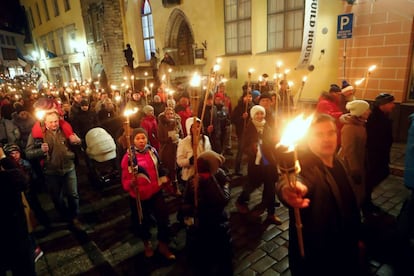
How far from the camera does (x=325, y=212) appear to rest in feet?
6.98

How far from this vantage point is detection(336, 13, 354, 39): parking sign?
7805 mm

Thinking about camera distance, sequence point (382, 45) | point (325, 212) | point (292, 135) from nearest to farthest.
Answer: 1. point (292, 135)
2. point (325, 212)
3. point (382, 45)

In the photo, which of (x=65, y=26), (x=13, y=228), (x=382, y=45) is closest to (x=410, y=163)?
(x=13, y=228)

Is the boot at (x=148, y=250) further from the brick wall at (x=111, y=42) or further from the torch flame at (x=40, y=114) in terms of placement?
the brick wall at (x=111, y=42)

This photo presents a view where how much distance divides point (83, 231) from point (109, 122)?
2.97 metres

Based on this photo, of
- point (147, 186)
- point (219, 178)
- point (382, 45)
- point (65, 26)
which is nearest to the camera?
point (219, 178)

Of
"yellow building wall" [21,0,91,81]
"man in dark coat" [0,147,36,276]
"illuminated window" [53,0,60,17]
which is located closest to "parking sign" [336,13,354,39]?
"man in dark coat" [0,147,36,276]

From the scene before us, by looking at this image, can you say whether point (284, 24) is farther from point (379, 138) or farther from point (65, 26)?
point (65, 26)

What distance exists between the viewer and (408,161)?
11.8ft

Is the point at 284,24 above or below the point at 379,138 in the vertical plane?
above

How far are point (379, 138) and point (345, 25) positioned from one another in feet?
16.0

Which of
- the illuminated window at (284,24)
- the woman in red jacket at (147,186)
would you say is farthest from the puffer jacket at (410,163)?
the illuminated window at (284,24)

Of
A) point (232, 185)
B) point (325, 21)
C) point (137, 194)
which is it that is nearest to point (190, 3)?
point (325, 21)

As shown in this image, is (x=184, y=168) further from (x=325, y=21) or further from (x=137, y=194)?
(x=325, y=21)
